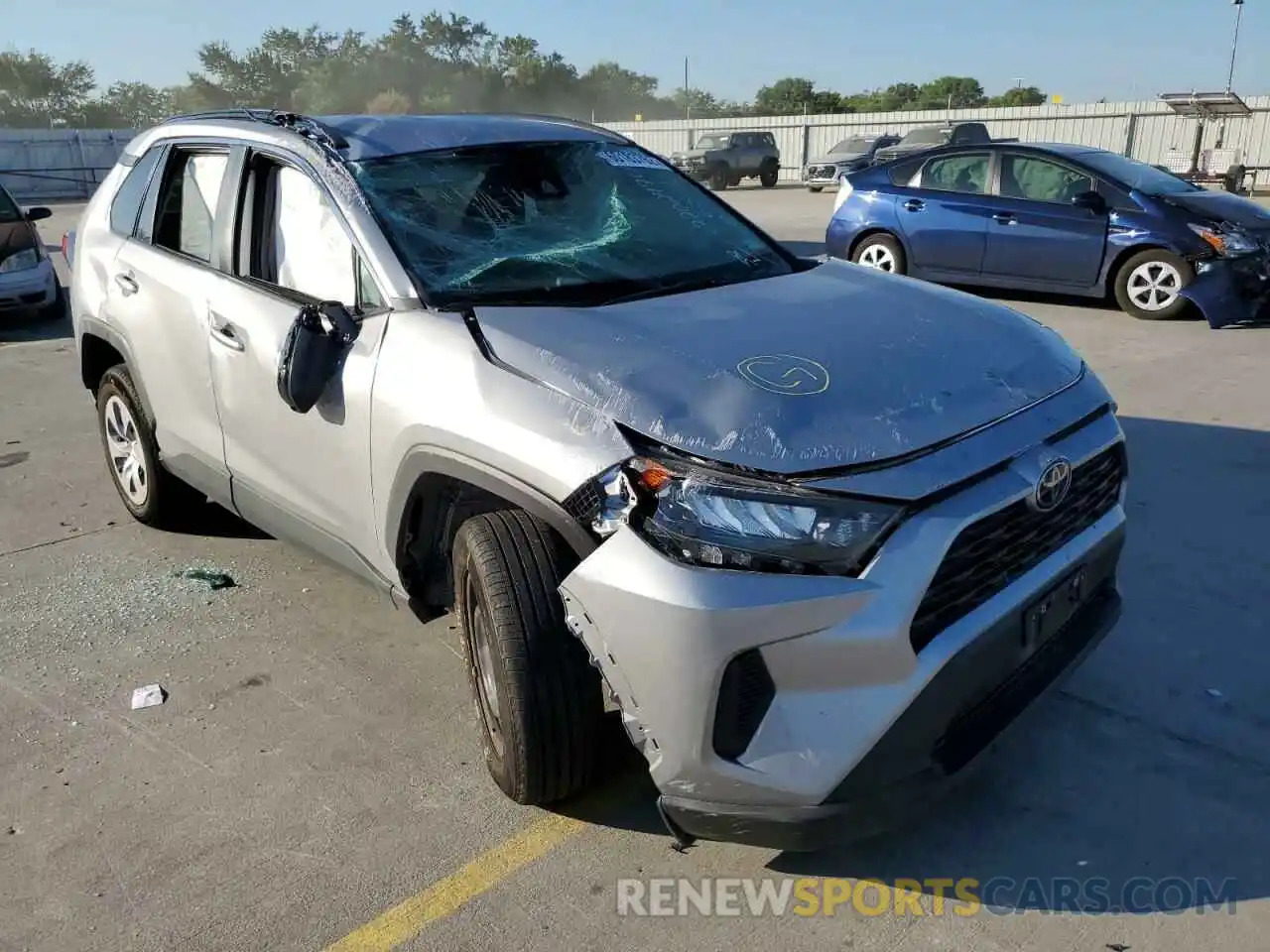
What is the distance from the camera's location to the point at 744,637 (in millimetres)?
2176

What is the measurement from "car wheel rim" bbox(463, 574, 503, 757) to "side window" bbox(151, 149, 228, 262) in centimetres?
194

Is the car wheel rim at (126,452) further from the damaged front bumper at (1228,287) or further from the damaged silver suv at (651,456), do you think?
the damaged front bumper at (1228,287)

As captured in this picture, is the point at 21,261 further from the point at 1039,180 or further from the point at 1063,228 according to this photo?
the point at 1063,228

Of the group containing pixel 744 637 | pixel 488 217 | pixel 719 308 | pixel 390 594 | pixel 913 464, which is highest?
pixel 488 217

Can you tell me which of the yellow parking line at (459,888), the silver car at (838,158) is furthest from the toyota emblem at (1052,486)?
the silver car at (838,158)

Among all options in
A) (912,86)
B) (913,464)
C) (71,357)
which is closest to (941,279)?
(71,357)

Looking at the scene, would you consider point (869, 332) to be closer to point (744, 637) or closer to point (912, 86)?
point (744, 637)

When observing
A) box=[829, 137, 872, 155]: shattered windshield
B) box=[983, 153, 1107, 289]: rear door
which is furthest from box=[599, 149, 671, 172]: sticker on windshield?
box=[829, 137, 872, 155]: shattered windshield

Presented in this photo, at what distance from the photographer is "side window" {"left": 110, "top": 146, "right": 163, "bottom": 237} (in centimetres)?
456

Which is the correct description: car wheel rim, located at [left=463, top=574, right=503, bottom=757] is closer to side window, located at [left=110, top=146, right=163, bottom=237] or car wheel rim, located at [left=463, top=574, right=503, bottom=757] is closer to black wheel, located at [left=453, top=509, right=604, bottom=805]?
black wheel, located at [left=453, top=509, right=604, bottom=805]

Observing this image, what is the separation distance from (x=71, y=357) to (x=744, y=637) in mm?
8723

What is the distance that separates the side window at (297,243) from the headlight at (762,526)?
1.30 m

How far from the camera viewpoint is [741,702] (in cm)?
226

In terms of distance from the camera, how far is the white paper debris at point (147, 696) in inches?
138
